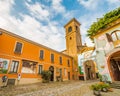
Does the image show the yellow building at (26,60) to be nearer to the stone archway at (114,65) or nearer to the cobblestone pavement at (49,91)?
the cobblestone pavement at (49,91)

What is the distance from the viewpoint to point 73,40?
85.7 ft

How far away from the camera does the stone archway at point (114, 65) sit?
31.4 ft

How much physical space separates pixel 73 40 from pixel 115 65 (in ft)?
54.4

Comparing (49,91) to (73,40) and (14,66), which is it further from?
(73,40)

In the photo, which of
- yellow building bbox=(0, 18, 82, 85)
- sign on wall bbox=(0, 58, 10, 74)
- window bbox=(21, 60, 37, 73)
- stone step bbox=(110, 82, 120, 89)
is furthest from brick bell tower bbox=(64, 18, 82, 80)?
sign on wall bbox=(0, 58, 10, 74)

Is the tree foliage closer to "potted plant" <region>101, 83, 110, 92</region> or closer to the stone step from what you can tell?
the stone step

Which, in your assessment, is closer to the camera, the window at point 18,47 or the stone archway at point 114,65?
the stone archway at point 114,65

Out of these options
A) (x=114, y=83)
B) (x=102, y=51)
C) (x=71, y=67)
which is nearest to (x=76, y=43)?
(x=71, y=67)

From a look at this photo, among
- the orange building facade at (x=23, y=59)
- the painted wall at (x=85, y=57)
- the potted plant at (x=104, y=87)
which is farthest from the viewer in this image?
the painted wall at (x=85, y=57)

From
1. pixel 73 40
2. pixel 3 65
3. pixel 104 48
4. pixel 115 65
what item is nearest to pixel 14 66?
pixel 3 65

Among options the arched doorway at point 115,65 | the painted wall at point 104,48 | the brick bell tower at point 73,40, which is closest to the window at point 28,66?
the painted wall at point 104,48

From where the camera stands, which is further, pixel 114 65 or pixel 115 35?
pixel 114 65

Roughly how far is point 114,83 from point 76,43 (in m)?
17.3

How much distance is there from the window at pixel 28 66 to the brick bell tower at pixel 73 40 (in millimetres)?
12471
